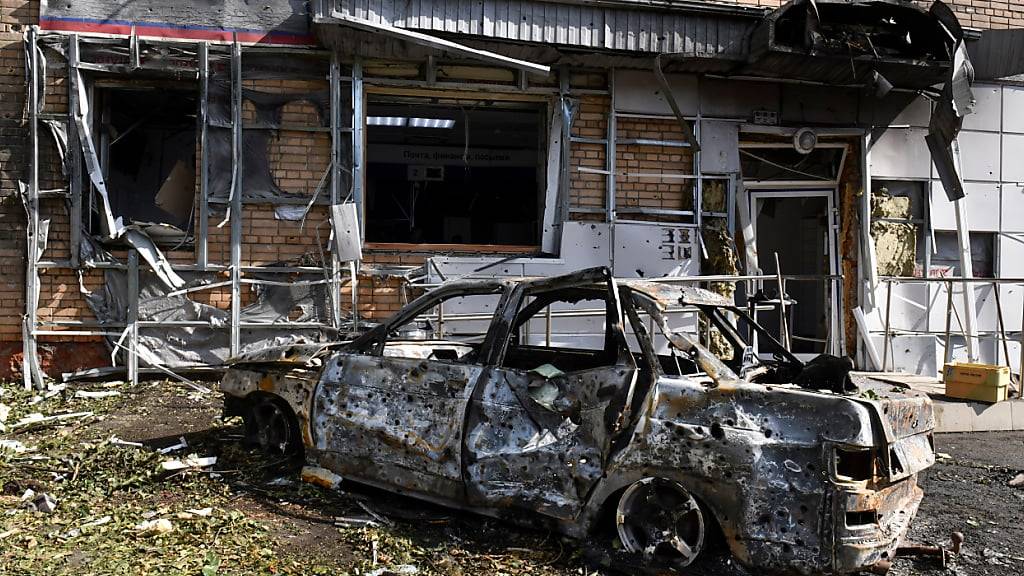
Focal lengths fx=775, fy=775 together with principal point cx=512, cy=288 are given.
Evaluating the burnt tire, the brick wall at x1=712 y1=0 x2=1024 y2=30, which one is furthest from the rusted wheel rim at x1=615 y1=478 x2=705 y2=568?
the brick wall at x1=712 y1=0 x2=1024 y2=30

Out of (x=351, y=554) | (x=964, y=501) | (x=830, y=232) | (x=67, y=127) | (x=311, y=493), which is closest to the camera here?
(x=351, y=554)

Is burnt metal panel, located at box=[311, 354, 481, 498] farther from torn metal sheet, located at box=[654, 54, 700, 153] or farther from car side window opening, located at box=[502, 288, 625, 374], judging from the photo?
torn metal sheet, located at box=[654, 54, 700, 153]

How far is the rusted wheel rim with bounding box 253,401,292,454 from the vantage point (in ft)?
17.2

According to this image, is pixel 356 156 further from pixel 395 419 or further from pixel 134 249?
pixel 395 419

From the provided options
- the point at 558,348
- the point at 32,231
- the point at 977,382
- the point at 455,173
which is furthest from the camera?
the point at 455,173

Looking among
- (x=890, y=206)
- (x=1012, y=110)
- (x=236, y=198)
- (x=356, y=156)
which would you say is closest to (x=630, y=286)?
(x=356, y=156)

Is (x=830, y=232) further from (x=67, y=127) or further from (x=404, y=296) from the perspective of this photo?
(x=67, y=127)

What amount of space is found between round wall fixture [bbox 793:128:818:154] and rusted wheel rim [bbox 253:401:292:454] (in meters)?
6.99

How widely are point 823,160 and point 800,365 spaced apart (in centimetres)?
638

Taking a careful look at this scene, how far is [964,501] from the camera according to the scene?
5180mm

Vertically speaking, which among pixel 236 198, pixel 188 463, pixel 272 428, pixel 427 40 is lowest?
pixel 188 463

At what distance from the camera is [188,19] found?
27.0 ft

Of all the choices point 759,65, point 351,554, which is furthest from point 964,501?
point 759,65

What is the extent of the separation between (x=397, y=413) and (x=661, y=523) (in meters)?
1.65
